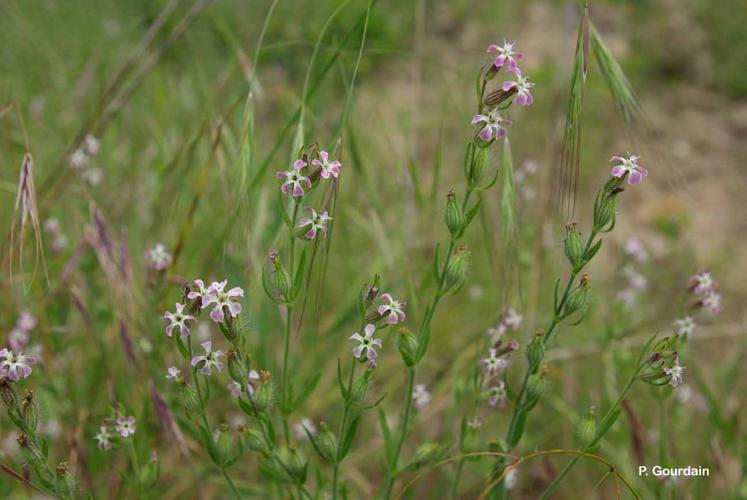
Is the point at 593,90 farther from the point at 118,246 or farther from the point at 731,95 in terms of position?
the point at 118,246

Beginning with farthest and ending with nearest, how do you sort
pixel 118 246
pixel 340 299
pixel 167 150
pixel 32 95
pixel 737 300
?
1. pixel 32 95
2. pixel 737 300
3. pixel 340 299
4. pixel 167 150
5. pixel 118 246

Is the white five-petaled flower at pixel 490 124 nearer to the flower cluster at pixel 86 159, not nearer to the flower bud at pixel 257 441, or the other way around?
the flower bud at pixel 257 441

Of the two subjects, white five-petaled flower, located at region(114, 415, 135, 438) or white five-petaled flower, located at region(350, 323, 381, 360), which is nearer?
white five-petaled flower, located at region(350, 323, 381, 360)

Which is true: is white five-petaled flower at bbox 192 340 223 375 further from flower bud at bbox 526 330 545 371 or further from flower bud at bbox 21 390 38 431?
flower bud at bbox 526 330 545 371

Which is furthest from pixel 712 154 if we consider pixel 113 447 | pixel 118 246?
pixel 113 447

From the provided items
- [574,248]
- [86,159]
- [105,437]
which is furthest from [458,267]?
[86,159]

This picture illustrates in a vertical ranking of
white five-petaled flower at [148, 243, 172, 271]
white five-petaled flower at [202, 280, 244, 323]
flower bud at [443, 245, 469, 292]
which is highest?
white five-petaled flower at [148, 243, 172, 271]

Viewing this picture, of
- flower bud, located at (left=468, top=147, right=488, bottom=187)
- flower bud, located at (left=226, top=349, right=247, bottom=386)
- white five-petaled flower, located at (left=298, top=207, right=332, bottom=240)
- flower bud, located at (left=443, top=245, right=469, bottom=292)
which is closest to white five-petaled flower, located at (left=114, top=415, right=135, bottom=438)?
flower bud, located at (left=226, top=349, right=247, bottom=386)
